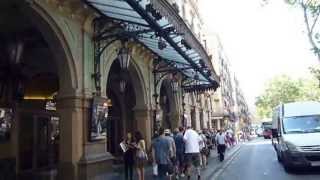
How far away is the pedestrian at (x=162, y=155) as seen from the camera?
12.8m

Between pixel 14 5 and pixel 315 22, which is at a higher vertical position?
pixel 315 22

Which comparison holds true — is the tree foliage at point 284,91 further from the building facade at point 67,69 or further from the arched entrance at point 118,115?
the building facade at point 67,69

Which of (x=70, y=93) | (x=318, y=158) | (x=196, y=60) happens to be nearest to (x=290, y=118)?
(x=318, y=158)

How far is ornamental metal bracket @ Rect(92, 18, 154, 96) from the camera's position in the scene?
12992 mm

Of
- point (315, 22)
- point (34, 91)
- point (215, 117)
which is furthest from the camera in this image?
point (215, 117)

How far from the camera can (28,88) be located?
15.9 m

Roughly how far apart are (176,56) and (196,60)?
6.05ft

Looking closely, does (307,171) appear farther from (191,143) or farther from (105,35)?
(105,35)

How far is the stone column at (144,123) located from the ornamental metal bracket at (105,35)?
4792 mm

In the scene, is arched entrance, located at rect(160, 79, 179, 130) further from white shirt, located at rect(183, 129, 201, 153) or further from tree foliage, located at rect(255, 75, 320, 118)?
tree foliage, located at rect(255, 75, 320, 118)

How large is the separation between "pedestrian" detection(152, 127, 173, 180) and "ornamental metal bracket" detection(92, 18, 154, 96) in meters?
2.23

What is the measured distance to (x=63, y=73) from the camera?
12.0m

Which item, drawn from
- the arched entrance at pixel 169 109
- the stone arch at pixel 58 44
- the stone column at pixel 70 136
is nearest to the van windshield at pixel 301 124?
the stone column at pixel 70 136

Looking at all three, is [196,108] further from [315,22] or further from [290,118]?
[290,118]
